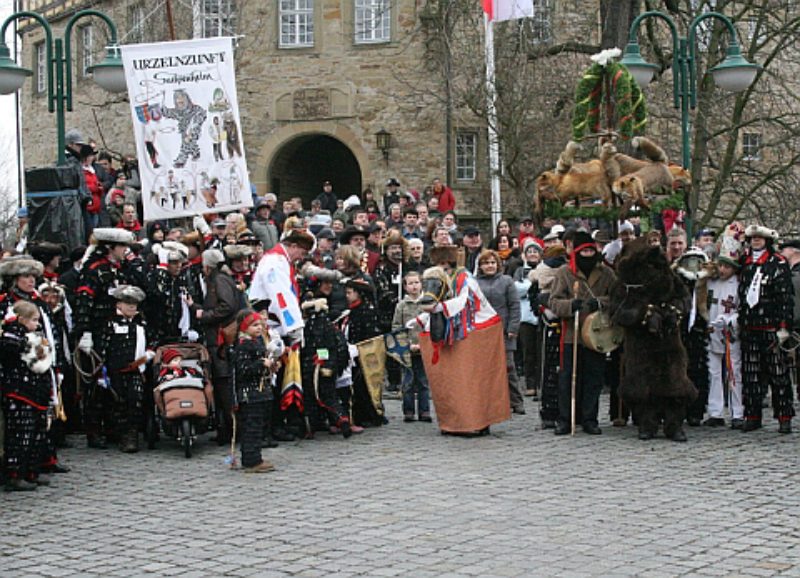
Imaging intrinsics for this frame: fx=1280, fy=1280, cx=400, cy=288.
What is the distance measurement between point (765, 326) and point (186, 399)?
18.1 ft

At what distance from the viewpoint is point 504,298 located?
14.1 m

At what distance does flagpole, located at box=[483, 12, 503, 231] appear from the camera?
24.6 m

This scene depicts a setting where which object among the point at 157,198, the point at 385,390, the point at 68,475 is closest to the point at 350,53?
the point at 385,390

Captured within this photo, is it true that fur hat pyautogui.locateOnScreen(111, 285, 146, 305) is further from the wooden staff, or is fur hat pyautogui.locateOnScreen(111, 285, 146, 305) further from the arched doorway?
the arched doorway

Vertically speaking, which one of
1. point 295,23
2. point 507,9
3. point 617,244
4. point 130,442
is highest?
point 295,23

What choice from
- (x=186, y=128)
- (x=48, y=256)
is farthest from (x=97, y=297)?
(x=186, y=128)

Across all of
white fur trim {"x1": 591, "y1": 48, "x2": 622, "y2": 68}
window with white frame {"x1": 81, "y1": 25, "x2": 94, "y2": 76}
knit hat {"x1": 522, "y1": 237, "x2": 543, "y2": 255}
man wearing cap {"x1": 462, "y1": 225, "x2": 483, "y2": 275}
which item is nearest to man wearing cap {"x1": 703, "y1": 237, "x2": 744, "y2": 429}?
white fur trim {"x1": 591, "y1": 48, "x2": 622, "y2": 68}

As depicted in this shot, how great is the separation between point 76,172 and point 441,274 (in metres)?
4.32

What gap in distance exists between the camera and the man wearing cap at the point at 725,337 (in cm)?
1252

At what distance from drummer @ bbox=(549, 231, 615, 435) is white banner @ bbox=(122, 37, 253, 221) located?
135 inches

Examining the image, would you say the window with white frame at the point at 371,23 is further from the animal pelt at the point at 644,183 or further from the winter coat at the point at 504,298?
the animal pelt at the point at 644,183

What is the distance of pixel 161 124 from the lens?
43.3 feet

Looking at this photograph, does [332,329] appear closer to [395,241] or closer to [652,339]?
[395,241]

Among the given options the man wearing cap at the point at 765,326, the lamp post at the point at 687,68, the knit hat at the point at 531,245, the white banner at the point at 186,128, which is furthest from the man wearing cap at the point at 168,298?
the lamp post at the point at 687,68
